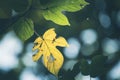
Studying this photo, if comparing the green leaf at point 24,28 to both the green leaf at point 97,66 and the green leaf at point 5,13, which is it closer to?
the green leaf at point 5,13

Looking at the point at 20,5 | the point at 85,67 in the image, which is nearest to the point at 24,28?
the point at 20,5

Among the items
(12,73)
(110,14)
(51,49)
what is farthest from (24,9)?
(12,73)

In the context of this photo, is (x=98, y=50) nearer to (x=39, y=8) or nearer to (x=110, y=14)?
(x=110, y=14)

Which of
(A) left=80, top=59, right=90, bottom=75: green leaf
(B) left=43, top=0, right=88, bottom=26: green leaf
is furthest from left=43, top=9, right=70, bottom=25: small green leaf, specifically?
(A) left=80, top=59, right=90, bottom=75: green leaf

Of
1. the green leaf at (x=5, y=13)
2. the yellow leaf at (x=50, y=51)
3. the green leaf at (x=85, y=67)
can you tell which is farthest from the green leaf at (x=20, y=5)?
the green leaf at (x=85, y=67)

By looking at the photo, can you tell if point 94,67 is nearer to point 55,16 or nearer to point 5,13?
point 55,16
